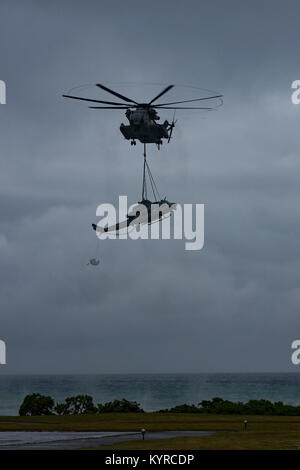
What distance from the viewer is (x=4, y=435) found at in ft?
133

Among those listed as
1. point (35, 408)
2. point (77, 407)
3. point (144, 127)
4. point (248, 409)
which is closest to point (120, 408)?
point (77, 407)

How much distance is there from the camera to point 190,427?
4525cm

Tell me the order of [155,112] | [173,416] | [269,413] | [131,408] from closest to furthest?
[155,112] < [173,416] < [269,413] < [131,408]

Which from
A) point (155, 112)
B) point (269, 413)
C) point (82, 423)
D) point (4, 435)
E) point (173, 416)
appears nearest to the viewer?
point (4, 435)

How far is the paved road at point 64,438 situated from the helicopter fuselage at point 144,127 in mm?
18448

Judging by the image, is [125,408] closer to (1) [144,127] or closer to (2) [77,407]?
(2) [77,407]

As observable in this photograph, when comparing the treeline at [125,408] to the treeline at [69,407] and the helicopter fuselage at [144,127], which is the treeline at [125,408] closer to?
the treeline at [69,407]

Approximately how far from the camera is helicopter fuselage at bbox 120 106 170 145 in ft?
149

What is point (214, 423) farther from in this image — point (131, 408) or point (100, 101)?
point (100, 101)

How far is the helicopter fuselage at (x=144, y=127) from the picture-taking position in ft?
149

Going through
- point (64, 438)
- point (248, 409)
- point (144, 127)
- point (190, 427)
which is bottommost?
point (64, 438)

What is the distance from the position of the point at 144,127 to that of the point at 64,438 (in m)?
19.4
